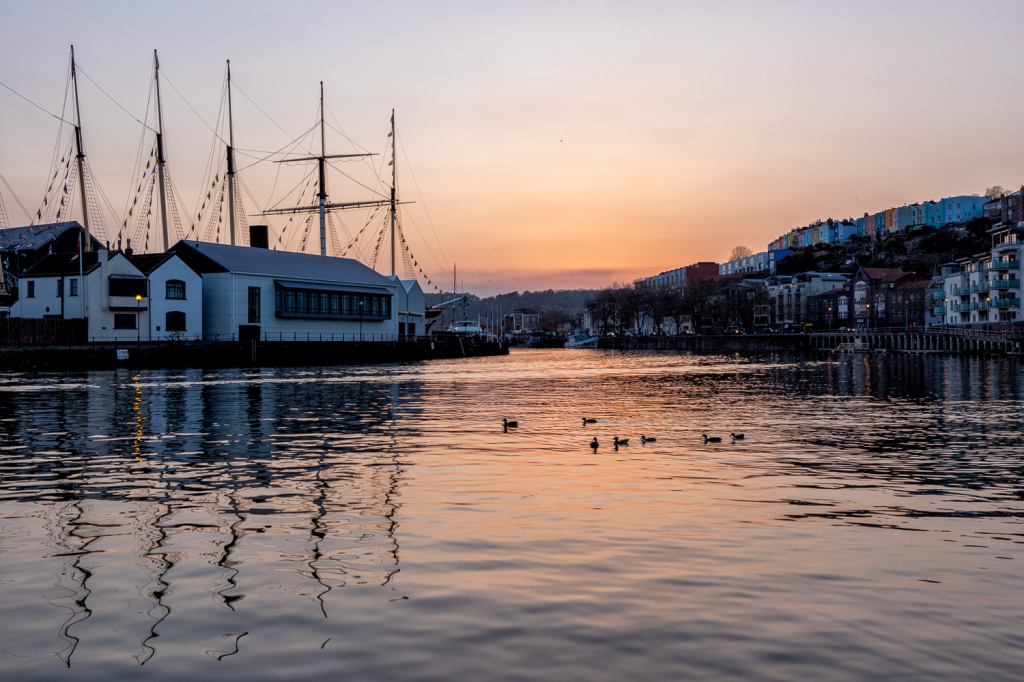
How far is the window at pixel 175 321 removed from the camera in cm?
8794

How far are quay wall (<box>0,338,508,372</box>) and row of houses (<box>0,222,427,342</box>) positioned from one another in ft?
13.1

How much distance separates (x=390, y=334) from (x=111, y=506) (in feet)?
334

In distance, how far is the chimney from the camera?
116 metres

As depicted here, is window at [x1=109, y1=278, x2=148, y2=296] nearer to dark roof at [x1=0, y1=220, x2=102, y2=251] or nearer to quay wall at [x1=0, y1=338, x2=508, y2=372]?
quay wall at [x1=0, y1=338, x2=508, y2=372]

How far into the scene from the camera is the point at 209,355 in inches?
3297

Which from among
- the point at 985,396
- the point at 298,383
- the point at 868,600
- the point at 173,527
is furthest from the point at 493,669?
the point at 298,383

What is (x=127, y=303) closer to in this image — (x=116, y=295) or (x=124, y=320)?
(x=116, y=295)

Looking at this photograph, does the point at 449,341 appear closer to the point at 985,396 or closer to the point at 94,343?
the point at 94,343

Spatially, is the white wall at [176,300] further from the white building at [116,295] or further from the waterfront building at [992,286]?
the waterfront building at [992,286]

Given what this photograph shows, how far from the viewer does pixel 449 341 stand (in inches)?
5202

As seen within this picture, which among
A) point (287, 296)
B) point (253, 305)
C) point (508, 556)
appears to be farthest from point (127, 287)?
point (508, 556)

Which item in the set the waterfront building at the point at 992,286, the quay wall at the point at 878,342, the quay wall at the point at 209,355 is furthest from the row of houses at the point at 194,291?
the waterfront building at the point at 992,286

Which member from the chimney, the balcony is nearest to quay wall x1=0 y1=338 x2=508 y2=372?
the balcony

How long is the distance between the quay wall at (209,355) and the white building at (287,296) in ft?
13.1
